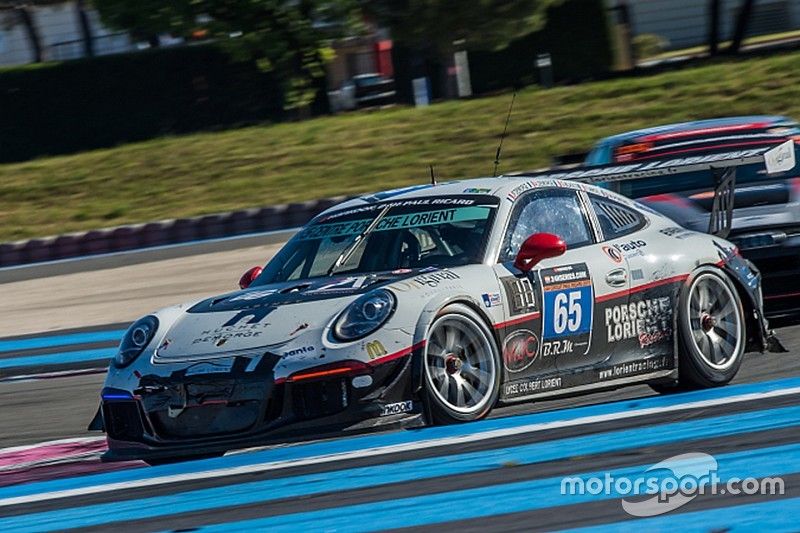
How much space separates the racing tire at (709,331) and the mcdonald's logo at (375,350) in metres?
1.85

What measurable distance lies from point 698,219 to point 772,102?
46.0 ft

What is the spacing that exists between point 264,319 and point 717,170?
10.2 ft

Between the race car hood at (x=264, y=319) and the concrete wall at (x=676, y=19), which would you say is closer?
the race car hood at (x=264, y=319)

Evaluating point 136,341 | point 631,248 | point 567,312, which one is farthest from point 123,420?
point 631,248

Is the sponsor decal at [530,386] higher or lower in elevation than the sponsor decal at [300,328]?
lower

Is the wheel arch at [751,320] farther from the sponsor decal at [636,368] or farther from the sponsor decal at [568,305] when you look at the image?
the sponsor decal at [568,305]

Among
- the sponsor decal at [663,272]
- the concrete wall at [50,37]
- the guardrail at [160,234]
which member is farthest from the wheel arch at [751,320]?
the concrete wall at [50,37]

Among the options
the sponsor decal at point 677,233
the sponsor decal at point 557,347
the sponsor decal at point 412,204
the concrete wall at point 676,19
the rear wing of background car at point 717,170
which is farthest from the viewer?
the concrete wall at point 676,19

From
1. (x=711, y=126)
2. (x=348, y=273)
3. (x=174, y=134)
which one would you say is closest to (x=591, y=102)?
(x=174, y=134)

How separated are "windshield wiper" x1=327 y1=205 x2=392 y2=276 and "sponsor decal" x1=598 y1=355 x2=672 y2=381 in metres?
1.28

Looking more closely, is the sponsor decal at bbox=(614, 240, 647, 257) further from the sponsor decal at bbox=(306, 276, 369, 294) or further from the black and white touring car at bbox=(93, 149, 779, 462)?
the sponsor decal at bbox=(306, 276, 369, 294)

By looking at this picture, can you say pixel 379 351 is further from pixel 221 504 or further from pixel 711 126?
pixel 711 126

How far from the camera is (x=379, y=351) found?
234 inches

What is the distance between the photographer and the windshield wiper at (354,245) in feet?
22.8
